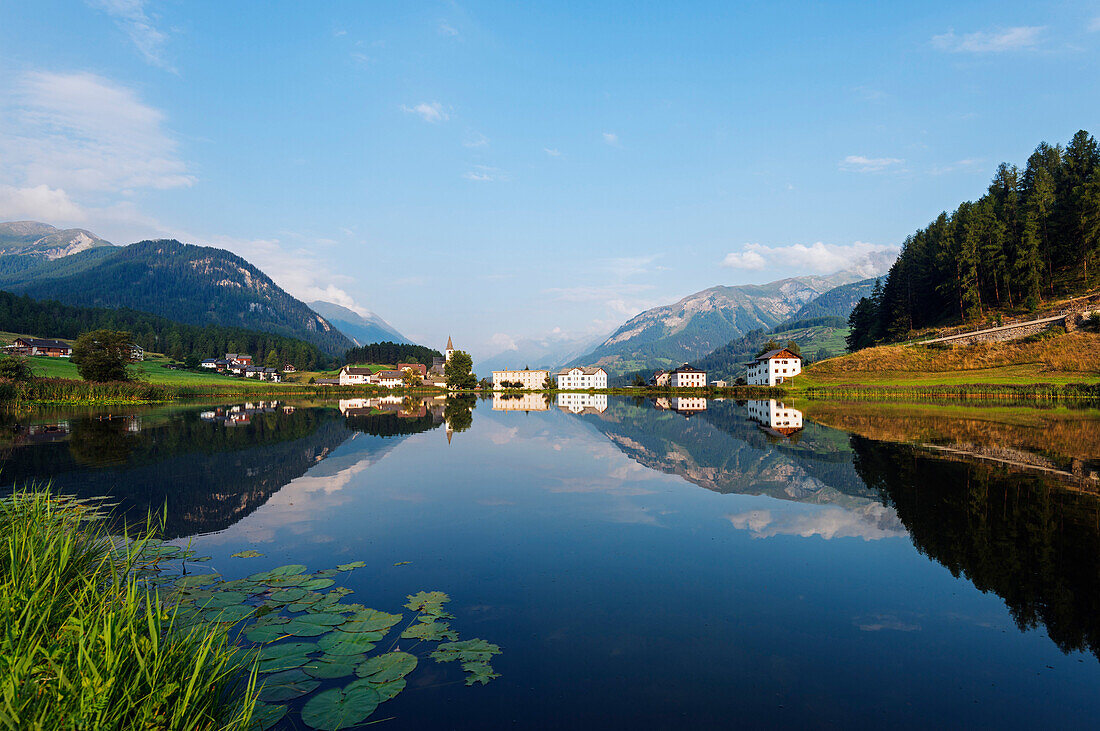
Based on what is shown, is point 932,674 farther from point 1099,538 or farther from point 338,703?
point 1099,538

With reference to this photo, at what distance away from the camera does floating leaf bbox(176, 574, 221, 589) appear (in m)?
10.3

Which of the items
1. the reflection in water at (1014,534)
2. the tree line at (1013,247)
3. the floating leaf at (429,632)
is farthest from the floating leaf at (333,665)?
the tree line at (1013,247)

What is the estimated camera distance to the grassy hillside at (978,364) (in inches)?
2854

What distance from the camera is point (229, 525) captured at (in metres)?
15.2

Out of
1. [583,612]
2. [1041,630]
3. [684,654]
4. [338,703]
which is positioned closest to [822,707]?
[684,654]

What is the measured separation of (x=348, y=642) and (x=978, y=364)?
10451cm

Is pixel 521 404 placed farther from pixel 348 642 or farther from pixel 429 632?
pixel 348 642

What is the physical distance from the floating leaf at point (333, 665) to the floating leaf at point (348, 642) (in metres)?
0.13

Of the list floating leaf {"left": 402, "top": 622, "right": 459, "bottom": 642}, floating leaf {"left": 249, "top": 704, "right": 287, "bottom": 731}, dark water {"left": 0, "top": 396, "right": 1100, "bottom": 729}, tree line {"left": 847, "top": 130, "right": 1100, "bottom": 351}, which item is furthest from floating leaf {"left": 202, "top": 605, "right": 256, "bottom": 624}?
tree line {"left": 847, "top": 130, "right": 1100, "bottom": 351}

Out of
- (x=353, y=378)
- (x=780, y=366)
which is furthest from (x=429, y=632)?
(x=353, y=378)

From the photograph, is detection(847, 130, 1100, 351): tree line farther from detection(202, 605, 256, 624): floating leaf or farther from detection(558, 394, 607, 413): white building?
detection(202, 605, 256, 624): floating leaf

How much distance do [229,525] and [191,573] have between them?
4311 millimetres

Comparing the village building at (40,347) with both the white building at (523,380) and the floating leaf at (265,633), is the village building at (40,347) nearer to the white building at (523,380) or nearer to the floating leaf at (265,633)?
the white building at (523,380)

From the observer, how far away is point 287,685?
23.0 feet
